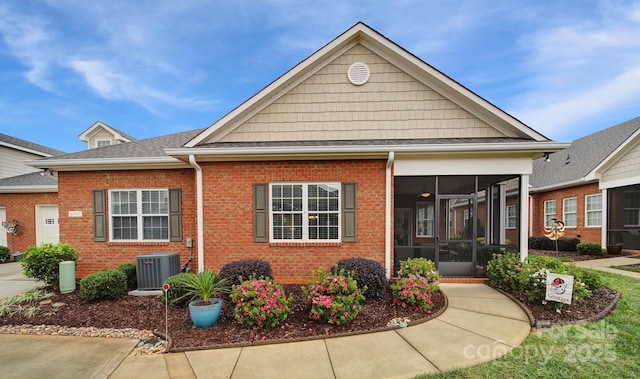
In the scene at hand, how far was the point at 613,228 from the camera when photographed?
39.4 ft

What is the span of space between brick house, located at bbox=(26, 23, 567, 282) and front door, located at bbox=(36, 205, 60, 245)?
22.0 feet

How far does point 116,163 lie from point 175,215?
6.98 ft

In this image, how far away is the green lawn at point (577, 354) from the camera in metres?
3.34

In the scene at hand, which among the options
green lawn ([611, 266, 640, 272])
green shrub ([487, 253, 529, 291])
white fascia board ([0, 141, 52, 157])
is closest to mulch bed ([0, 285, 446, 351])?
green shrub ([487, 253, 529, 291])

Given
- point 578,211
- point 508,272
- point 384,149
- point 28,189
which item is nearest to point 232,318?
point 384,149

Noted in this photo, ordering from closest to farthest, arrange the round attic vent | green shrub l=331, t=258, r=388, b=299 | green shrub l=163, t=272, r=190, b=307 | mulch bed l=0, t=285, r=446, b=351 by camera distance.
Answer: mulch bed l=0, t=285, r=446, b=351, green shrub l=163, t=272, r=190, b=307, green shrub l=331, t=258, r=388, b=299, the round attic vent

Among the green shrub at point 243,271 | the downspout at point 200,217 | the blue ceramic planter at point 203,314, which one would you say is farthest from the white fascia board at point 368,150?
the blue ceramic planter at point 203,314

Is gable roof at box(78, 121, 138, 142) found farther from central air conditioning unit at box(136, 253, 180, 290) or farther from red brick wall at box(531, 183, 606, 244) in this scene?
red brick wall at box(531, 183, 606, 244)

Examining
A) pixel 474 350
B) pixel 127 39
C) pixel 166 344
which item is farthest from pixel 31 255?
pixel 474 350

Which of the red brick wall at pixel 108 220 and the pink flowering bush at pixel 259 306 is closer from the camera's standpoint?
the pink flowering bush at pixel 259 306

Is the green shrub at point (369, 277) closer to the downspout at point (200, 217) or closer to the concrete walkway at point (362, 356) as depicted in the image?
Result: the concrete walkway at point (362, 356)

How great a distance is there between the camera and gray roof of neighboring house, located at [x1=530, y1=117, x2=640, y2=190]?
13.4 meters

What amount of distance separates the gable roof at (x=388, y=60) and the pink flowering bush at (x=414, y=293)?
16.3 feet

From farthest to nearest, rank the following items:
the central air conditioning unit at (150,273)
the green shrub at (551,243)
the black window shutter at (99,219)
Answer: the green shrub at (551,243), the black window shutter at (99,219), the central air conditioning unit at (150,273)
